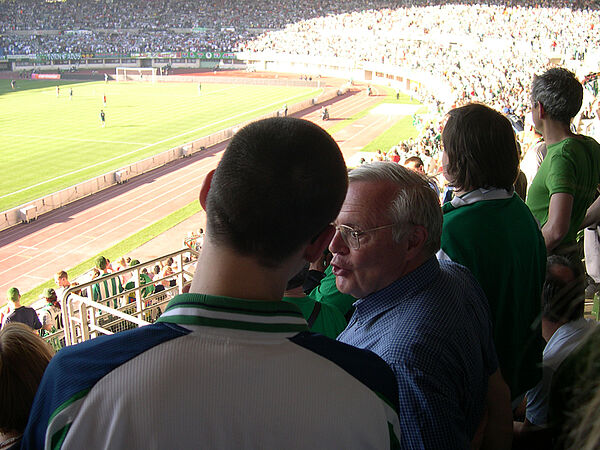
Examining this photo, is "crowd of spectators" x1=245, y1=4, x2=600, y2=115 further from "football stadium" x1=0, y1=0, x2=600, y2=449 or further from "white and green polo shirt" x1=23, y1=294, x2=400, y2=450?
"white and green polo shirt" x1=23, y1=294, x2=400, y2=450

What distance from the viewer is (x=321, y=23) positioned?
68688mm

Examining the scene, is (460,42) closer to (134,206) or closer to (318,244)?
(134,206)

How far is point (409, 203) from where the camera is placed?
210 cm

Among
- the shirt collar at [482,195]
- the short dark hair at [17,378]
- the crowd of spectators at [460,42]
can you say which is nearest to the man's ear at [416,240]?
the shirt collar at [482,195]

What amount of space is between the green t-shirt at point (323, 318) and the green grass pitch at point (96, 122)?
19.5 m

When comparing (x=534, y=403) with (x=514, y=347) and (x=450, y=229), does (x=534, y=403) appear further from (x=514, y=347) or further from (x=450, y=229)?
(x=450, y=229)

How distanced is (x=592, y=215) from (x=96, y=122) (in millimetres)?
34569

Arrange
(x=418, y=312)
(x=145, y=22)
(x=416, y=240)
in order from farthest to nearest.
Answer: (x=145, y=22) → (x=416, y=240) → (x=418, y=312)

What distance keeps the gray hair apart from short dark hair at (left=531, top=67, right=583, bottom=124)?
5.30 ft

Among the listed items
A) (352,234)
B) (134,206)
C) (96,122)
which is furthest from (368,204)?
(96,122)

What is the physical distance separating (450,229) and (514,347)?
→ 57 centimetres

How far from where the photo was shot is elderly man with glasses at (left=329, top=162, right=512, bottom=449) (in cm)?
168

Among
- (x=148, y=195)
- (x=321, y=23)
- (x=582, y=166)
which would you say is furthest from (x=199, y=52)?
(x=582, y=166)

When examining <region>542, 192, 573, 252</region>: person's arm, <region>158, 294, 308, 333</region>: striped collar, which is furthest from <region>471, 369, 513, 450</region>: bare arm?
<region>542, 192, 573, 252</region>: person's arm
